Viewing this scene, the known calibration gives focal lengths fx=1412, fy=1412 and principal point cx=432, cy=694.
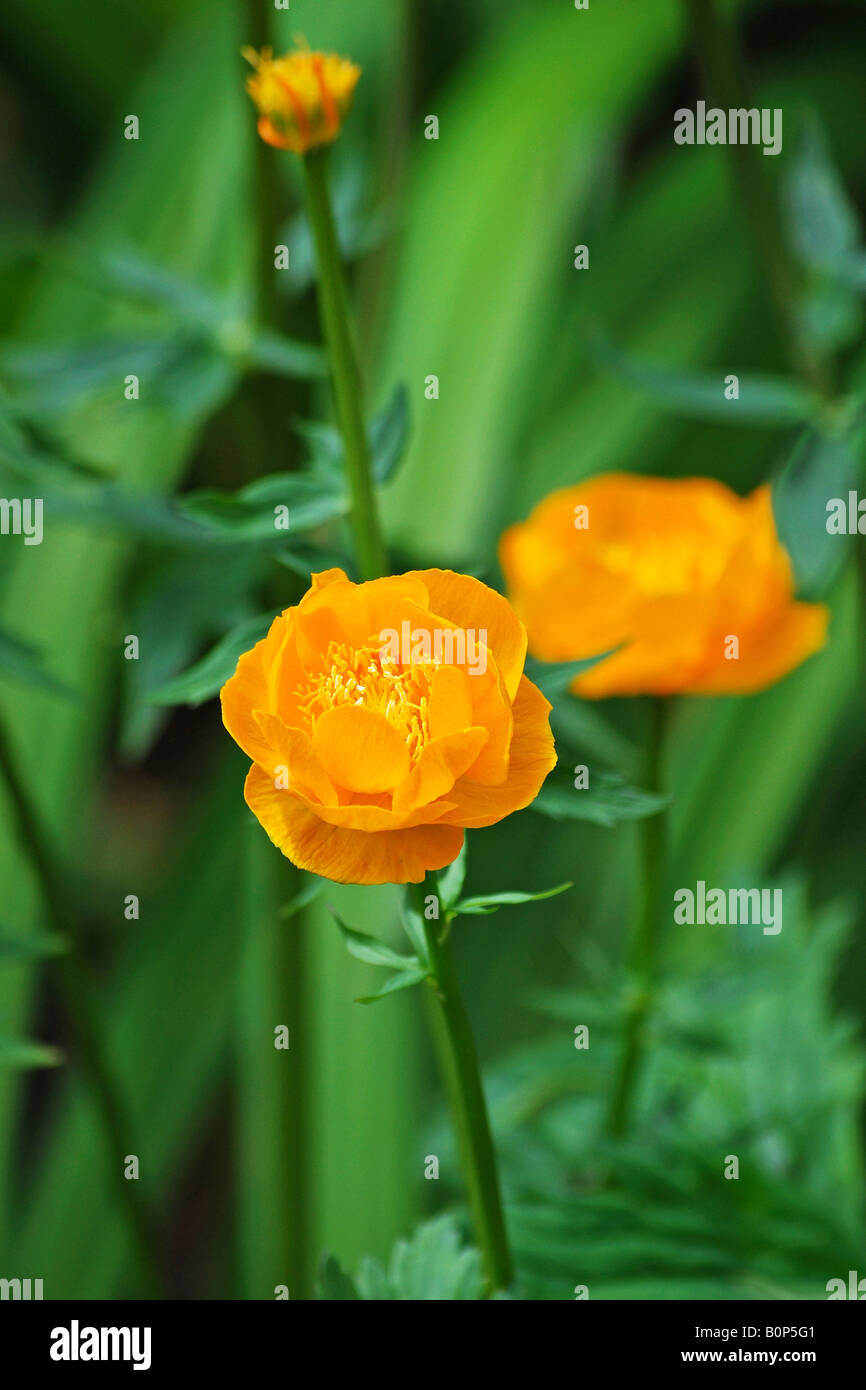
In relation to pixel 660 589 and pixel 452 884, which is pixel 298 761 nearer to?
pixel 452 884

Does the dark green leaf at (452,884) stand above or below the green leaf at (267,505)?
below

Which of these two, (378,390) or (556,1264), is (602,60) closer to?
(378,390)

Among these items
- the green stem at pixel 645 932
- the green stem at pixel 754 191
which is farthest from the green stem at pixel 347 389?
the green stem at pixel 754 191

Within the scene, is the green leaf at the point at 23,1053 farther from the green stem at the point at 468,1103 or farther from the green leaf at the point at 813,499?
the green leaf at the point at 813,499

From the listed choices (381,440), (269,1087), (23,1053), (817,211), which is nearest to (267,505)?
(381,440)

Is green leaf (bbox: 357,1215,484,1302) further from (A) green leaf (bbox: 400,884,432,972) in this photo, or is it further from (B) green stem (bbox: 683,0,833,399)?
(B) green stem (bbox: 683,0,833,399)

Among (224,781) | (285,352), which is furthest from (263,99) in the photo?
(224,781)
